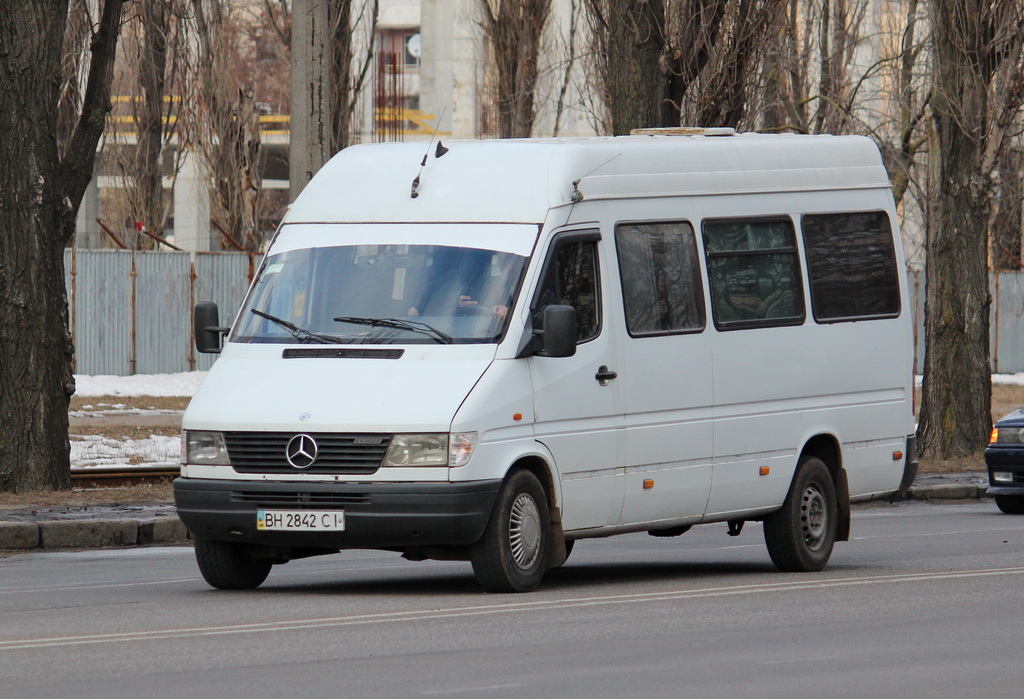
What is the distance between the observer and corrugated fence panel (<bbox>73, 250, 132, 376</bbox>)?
35.8 metres

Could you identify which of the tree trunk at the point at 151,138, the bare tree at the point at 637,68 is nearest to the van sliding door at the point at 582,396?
the bare tree at the point at 637,68

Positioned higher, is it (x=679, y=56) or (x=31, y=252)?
(x=679, y=56)

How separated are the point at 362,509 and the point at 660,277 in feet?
8.77

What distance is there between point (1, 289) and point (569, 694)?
35.5 feet

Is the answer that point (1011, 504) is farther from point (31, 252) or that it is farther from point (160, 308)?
point (160, 308)

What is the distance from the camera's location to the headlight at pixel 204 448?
10.2 metres

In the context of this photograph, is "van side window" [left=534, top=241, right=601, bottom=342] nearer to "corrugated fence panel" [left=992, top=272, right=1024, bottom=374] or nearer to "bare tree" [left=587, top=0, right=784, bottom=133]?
"bare tree" [left=587, top=0, right=784, bottom=133]

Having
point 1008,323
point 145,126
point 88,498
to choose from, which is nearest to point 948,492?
point 88,498

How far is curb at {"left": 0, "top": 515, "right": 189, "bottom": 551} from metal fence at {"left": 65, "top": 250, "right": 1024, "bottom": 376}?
21.0m

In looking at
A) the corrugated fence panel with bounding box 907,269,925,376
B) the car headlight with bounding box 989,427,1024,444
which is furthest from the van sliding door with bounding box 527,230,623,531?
the corrugated fence panel with bounding box 907,269,925,376

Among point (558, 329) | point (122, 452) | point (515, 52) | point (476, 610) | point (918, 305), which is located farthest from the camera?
point (918, 305)

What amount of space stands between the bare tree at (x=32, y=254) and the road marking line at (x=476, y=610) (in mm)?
8027

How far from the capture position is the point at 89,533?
14.6 meters

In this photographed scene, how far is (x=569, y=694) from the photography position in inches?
282
